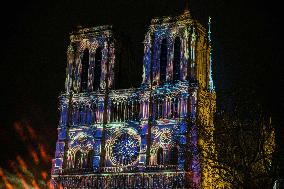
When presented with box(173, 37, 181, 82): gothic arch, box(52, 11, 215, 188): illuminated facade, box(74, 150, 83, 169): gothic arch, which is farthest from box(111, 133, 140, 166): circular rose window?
box(173, 37, 181, 82): gothic arch

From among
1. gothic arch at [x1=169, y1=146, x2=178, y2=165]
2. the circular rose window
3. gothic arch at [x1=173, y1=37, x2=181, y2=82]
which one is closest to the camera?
gothic arch at [x1=169, y1=146, x2=178, y2=165]

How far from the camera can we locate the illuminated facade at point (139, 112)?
5638 cm

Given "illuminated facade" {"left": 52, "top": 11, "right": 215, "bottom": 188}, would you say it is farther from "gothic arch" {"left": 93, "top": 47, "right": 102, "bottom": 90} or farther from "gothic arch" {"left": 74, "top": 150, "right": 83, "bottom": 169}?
"gothic arch" {"left": 74, "top": 150, "right": 83, "bottom": 169}

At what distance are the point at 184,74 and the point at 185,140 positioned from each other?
Result: 6816 millimetres

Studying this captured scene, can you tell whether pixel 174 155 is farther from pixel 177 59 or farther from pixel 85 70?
pixel 85 70

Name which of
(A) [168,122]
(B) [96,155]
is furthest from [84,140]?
(A) [168,122]

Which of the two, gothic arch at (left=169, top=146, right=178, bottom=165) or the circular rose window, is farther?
the circular rose window

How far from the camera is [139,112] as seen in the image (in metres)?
59.6

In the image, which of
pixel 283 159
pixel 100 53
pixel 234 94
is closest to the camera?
pixel 283 159

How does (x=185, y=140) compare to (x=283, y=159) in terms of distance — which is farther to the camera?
(x=185, y=140)

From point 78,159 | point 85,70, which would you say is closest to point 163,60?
point 85,70

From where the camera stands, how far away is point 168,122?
57.3 m

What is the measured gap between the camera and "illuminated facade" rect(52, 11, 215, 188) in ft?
185

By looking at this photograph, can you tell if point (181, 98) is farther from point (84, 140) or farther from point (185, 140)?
point (84, 140)
